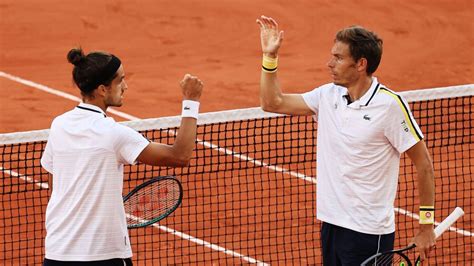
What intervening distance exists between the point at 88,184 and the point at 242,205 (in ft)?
20.3

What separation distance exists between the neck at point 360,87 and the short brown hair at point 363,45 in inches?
2.9

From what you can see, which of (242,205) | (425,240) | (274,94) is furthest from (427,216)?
(242,205)

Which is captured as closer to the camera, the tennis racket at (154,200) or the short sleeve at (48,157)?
the short sleeve at (48,157)

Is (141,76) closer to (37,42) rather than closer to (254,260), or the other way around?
(37,42)

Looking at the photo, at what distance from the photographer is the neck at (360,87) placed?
23.9ft

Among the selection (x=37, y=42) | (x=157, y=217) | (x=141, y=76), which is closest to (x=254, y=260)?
(x=157, y=217)

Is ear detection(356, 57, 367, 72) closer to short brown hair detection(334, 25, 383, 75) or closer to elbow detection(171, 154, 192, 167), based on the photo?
short brown hair detection(334, 25, 383, 75)

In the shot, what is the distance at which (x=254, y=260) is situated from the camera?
11078mm

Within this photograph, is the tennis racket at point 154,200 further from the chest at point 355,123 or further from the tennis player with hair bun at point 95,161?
the chest at point 355,123

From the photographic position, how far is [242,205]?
1249cm

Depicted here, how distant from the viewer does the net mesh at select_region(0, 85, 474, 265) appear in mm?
11109

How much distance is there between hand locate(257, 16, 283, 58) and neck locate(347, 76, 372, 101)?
0.60 metres

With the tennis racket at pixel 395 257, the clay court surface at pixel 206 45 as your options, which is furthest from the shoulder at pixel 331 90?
the clay court surface at pixel 206 45

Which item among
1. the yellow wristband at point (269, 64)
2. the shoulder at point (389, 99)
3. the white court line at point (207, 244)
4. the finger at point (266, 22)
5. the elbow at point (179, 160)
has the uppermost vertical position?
the finger at point (266, 22)
